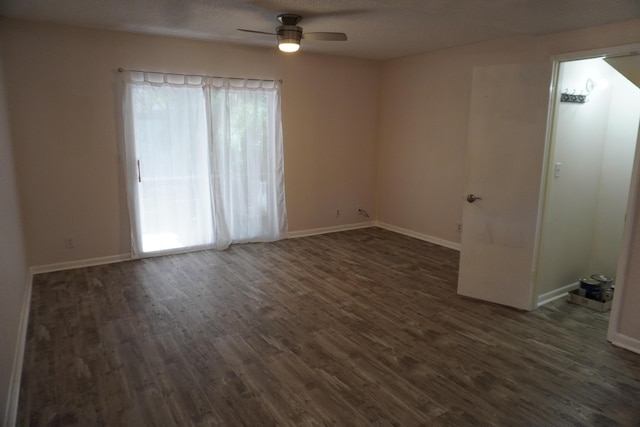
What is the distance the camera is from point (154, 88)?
4.62 m

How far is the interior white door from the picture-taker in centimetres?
331

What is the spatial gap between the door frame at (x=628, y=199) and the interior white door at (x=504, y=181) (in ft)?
0.27

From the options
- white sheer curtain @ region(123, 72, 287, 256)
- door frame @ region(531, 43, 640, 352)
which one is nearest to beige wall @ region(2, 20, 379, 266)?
white sheer curtain @ region(123, 72, 287, 256)

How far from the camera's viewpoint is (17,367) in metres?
2.52

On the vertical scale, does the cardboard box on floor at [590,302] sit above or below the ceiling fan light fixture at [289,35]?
below

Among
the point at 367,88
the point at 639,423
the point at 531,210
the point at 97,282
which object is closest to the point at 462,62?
the point at 367,88

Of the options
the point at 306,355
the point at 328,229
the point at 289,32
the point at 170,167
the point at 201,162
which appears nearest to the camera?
the point at 306,355

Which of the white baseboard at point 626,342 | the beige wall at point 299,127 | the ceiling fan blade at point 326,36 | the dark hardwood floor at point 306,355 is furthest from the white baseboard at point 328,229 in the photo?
Result: the white baseboard at point 626,342

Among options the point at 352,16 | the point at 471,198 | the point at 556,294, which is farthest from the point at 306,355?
the point at 352,16

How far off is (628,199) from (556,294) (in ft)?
4.10

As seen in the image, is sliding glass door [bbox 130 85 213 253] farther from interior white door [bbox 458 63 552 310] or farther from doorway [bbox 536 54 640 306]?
doorway [bbox 536 54 640 306]

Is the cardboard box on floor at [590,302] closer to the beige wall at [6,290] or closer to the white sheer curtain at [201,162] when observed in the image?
the white sheer curtain at [201,162]

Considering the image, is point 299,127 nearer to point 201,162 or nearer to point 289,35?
point 201,162

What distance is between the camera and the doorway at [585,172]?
3477mm
